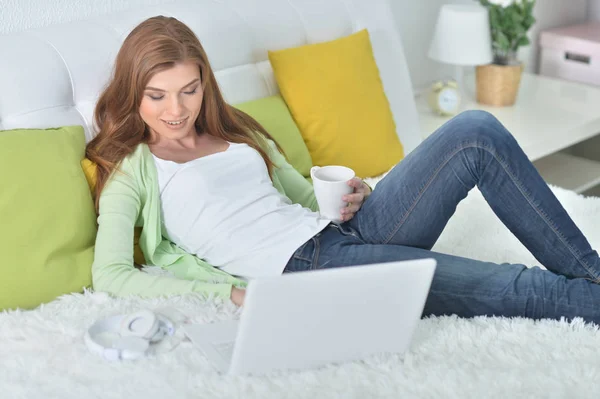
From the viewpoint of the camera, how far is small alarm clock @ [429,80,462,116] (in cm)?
291

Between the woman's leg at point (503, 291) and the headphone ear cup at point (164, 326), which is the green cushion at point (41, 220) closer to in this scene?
the headphone ear cup at point (164, 326)

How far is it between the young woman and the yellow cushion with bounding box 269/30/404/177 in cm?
42

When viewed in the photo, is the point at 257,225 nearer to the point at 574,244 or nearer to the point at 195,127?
the point at 195,127

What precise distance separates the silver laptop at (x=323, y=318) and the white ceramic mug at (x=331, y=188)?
1.21ft

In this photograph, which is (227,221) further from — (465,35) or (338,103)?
(465,35)

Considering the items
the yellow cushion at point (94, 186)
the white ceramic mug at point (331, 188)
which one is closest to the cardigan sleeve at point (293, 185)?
the white ceramic mug at point (331, 188)

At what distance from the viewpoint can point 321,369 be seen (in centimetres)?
139

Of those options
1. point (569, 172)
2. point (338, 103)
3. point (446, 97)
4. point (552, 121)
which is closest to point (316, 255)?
point (338, 103)

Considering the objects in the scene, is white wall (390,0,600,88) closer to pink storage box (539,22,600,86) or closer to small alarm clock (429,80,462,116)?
pink storage box (539,22,600,86)

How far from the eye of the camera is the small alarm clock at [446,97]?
2.91m

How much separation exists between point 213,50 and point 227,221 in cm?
61

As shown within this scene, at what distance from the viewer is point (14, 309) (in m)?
1.64

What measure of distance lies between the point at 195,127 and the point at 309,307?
772 millimetres

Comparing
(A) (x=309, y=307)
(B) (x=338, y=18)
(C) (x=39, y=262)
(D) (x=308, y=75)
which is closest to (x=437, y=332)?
(A) (x=309, y=307)
